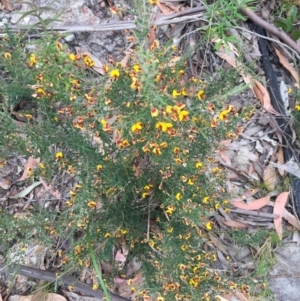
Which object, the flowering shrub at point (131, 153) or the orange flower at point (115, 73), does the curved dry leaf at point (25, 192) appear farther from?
the orange flower at point (115, 73)

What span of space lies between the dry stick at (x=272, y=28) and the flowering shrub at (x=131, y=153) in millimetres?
665

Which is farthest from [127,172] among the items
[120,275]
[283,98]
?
[283,98]

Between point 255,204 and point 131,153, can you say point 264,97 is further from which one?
point 131,153

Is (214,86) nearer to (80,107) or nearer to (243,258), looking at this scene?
(80,107)

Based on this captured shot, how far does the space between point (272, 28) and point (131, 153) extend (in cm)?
123

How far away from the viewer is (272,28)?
248 cm

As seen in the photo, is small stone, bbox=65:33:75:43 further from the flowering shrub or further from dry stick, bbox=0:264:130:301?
dry stick, bbox=0:264:130:301

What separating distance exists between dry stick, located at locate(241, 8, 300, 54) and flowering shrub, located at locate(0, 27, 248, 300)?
0.67 meters

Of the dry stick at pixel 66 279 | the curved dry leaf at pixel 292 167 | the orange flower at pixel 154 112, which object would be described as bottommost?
the dry stick at pixel 66 279

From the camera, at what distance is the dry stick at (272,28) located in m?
2.46

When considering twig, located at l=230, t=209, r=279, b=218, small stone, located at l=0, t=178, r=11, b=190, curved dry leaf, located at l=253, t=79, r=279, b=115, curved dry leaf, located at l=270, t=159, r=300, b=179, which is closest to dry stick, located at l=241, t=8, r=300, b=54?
curved dry leaf, located at l=253, t=79, r=279, b=115

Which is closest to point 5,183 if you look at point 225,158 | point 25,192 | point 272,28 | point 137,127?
point 25,192

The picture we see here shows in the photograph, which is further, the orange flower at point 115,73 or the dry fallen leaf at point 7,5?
the dry fallen leaf at point 7,5

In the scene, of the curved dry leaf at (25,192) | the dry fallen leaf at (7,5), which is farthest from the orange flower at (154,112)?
the dry fallen leaf at (7,5)
